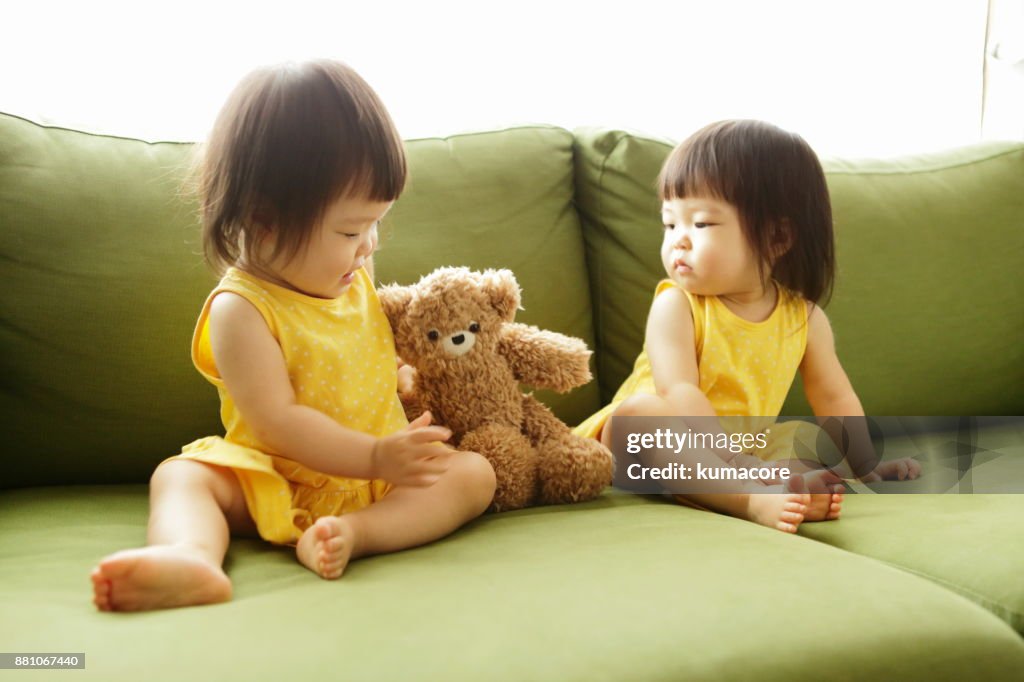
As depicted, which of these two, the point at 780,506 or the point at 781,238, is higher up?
the point at 781,238

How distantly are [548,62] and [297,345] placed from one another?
1.09 metres

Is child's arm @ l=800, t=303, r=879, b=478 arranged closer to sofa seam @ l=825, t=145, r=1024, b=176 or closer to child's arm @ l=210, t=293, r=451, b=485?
sofa seam @ l=825, t=145, r=1024, b=176

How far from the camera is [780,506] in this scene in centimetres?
114

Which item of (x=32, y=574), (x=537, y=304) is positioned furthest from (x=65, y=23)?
(x=32, y=574)

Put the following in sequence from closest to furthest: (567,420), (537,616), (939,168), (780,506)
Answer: (537,616) → (780,506) → (567,420) → (939,168)

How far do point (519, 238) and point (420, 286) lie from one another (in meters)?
0.32

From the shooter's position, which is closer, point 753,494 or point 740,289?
point 753,494

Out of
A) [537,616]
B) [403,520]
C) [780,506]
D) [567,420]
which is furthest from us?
[567,420]

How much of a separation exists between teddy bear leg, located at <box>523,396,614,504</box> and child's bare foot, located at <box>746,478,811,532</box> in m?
0.19

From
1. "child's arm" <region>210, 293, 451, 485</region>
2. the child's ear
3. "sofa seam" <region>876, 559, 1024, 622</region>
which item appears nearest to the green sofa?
"sofa seam" <region>876, 559, 1024, 622</region>

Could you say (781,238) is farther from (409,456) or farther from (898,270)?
(409,456)

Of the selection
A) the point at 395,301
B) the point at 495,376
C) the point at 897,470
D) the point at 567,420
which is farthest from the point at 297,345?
the point at 897,470

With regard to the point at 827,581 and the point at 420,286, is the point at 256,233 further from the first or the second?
the point at 827,581

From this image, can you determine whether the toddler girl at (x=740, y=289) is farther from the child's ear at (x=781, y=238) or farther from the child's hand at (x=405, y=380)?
the child's hand at (x=405, y=380)
